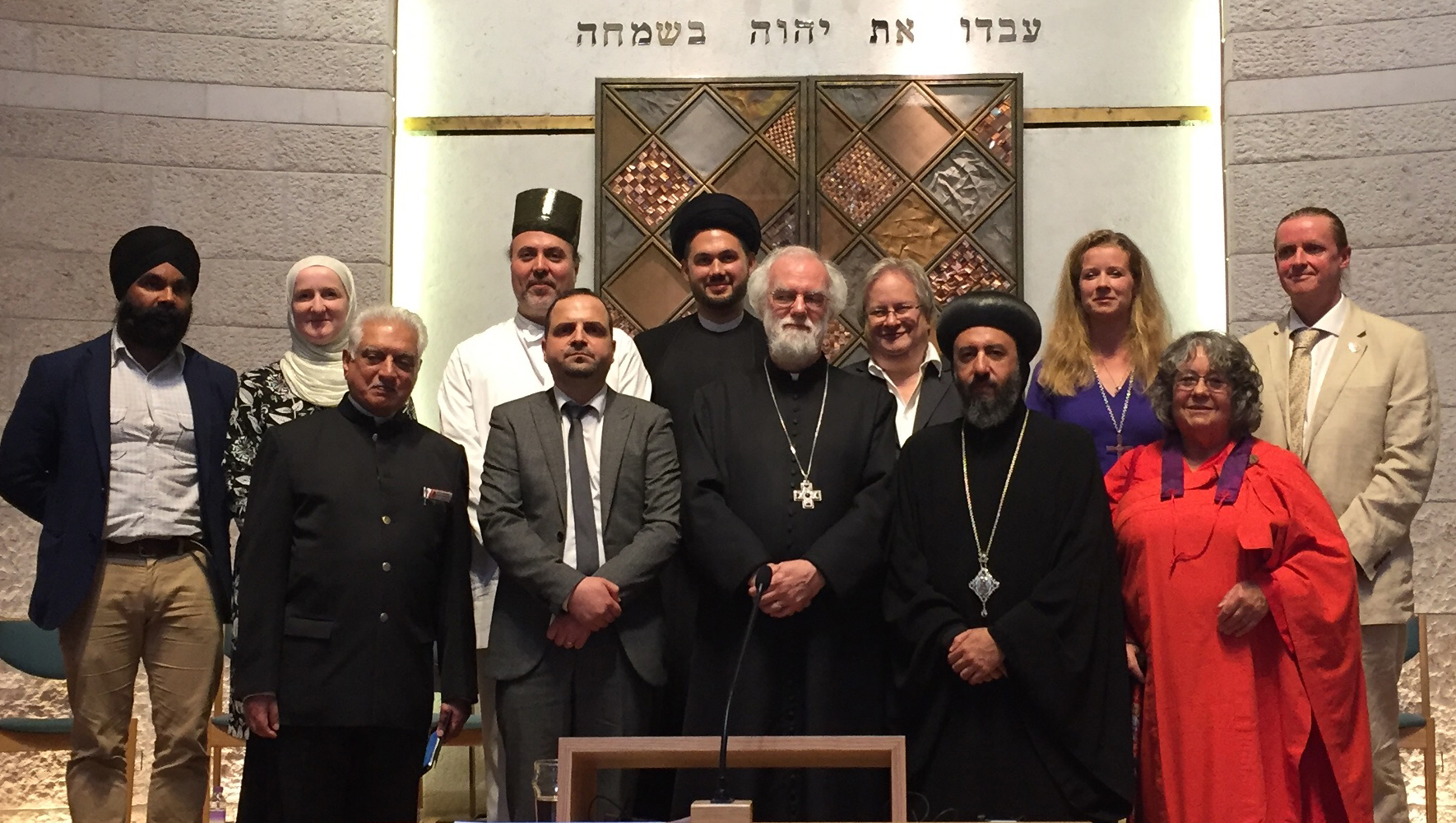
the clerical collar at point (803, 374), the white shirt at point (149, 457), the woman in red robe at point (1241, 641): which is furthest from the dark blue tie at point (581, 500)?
the woman in red robe at point (1241, 641)

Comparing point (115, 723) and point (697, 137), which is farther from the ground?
point (697, 137)

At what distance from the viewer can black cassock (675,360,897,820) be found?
4004 mm

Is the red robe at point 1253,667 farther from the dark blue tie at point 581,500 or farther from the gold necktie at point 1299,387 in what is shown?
the dark blue tie at point 581,500

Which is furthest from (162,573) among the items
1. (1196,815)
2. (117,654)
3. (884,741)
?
(1196,815)

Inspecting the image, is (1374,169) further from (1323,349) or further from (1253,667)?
(1253,667)

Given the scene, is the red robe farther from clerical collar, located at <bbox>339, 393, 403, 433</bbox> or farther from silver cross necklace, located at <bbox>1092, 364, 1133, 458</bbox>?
clerical collar, located at <bbox>339, 393, 403, 433</bbox>

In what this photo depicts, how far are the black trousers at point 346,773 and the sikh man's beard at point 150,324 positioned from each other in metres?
1.25

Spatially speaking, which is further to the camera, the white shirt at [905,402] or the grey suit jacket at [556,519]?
the white shirt at [905,402]

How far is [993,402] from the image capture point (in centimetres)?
413

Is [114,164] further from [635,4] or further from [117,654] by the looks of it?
[117,654]

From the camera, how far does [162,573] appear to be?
445 centimetres

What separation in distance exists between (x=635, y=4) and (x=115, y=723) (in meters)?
3.71

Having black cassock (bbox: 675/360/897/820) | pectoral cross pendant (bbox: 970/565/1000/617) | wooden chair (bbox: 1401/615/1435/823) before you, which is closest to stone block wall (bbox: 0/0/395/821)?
black cassock (bbox: 675/360/897/820)

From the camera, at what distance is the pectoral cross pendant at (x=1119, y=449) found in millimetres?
4441
